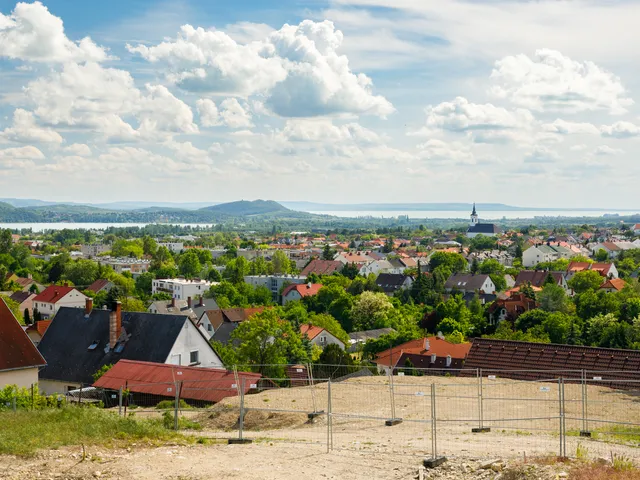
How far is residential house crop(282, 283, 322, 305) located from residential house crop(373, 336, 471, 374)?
4320cm

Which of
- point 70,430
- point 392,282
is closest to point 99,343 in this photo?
point 70,430

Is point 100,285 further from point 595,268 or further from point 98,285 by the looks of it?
point 595,268

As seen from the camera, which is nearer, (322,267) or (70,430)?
(70,430)

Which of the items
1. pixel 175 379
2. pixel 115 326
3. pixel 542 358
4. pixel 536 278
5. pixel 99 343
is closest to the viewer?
pixel 175 379

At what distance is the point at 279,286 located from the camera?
104500 millimetres

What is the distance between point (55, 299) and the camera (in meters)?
76.1

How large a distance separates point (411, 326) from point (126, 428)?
48346mm

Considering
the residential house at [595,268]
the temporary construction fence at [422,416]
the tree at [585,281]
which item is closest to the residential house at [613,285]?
the tree at [585,281]

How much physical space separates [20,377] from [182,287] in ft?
229

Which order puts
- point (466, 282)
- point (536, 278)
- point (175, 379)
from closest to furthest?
1. point (175, 379)
2. point (466, 282)
3. point (536, 278)

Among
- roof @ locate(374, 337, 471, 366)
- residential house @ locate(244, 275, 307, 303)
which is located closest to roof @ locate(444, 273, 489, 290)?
residential house @ locate(244, 275, 307, 303)

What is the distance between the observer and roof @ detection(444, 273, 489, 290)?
306 feet

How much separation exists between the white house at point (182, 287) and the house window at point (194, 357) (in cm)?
5931

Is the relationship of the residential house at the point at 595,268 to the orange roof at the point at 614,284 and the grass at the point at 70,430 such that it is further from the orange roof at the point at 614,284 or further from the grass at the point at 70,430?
the grass at the point at 70,430
